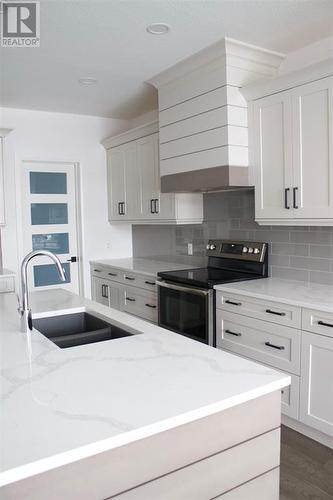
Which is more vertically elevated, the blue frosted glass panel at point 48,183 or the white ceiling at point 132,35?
the white ceiling at point 132,35

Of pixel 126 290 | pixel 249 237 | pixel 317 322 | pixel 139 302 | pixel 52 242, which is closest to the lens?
pixel 317 322

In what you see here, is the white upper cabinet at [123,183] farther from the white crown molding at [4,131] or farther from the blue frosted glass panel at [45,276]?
the white crown molding at [4,131]

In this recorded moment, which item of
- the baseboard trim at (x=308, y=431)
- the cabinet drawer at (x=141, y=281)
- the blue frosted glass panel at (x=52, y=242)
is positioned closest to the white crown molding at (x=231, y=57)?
the cabinet drawer at (x=141, y=281)

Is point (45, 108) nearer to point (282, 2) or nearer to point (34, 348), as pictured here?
point (282, 2)

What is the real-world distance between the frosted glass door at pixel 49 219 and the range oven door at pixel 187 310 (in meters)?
1.64

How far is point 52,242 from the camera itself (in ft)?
15.9

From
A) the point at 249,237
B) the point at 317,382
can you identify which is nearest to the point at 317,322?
the point at 317,382

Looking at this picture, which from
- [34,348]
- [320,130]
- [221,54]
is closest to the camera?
[34,348]

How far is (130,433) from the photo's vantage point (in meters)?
1.02

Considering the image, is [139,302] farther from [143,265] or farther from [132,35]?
[132,35]

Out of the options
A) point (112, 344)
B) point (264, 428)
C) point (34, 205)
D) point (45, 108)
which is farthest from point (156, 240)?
point (264, 428)

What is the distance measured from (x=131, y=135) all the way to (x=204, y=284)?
6.88 ft

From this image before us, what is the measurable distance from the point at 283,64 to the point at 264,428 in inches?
111

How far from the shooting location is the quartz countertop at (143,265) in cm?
417
